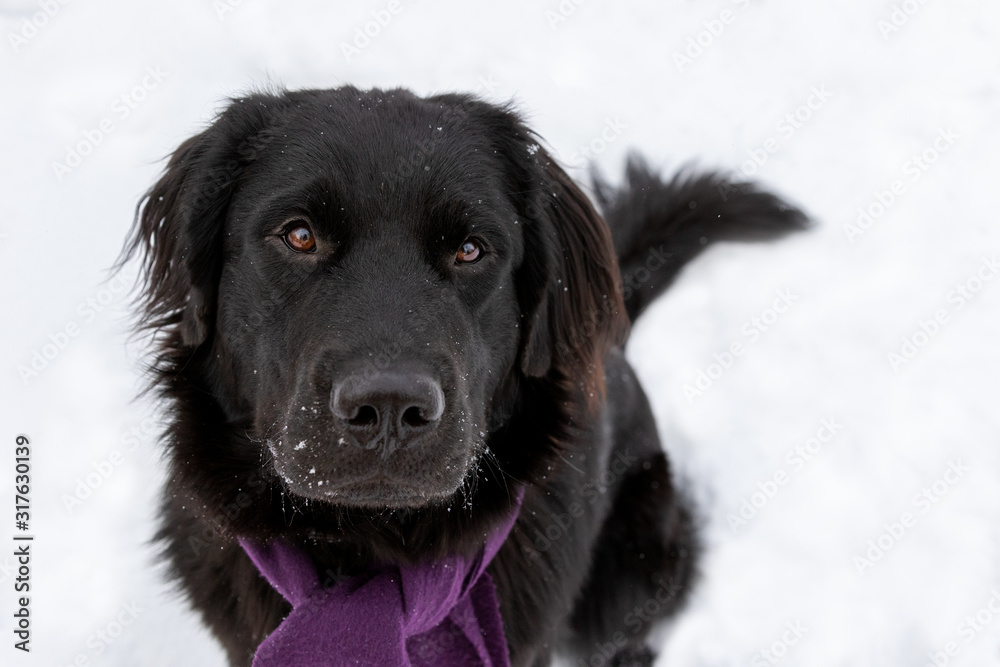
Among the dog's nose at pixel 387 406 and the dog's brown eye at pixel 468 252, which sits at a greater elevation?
the dog's brown eye at pixel 468 252

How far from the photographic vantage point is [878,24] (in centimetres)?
639

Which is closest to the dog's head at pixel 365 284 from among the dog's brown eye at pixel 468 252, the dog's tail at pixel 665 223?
the dog's brown eye at pixel 468 252

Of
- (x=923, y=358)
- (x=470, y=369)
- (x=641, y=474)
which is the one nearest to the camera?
(x=470, y=369)

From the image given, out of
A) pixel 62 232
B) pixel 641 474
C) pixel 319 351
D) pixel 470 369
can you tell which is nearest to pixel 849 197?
pixel 641 474

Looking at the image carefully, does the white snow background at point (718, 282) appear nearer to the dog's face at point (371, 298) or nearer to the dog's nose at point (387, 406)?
the dog's face at point (371, 298)

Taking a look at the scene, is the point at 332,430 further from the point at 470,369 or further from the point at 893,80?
the point at 893,80

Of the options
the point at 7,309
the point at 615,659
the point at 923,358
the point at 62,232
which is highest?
the point at 923,358

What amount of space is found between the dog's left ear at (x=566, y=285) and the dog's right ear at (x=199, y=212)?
3.16 feet

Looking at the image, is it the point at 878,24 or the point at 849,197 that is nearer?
the point at 849,197

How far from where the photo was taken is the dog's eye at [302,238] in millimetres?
2355

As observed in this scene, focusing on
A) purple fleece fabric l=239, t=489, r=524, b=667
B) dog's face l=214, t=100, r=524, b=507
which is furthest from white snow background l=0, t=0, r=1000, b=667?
purple fleece fabric l=239, t=489, r=524, b=667

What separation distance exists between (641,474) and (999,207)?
362cm

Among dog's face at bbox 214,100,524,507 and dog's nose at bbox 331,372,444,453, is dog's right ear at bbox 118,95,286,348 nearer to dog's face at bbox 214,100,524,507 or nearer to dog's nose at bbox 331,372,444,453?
dog's face at bbox 214,100,524,507

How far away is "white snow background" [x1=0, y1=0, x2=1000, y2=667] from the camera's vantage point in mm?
3902
